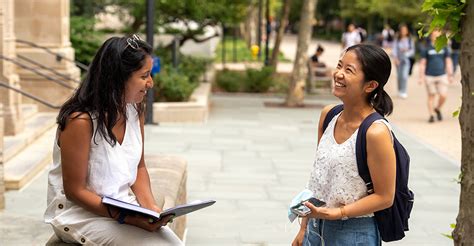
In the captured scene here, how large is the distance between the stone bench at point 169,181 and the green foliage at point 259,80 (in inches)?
584

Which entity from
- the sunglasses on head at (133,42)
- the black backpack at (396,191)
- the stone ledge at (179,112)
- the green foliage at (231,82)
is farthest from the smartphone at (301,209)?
the green foliage at (231,82)

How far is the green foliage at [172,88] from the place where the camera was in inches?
682

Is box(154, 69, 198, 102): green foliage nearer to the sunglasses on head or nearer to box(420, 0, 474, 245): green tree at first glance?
the sunglasses on head

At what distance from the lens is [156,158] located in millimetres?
8094

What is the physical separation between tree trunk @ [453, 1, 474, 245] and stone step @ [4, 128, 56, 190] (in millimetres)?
6895

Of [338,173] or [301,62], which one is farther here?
[301,62]

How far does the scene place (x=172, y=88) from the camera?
56.7 ft

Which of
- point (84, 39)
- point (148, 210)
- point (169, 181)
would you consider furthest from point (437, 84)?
point (148, 210)

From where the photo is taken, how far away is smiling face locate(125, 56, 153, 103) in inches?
167

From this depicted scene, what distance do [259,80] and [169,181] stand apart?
16.2 meters

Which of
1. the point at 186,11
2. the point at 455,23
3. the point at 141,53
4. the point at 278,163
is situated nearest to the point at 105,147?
the point at 141,53

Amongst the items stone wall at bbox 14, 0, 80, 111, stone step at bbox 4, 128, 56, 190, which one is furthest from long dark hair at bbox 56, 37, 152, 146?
stone wall at bbox 14, 0, 80, 111

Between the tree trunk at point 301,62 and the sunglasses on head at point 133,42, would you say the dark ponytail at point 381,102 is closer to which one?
the sunglasses on head at point 133,42

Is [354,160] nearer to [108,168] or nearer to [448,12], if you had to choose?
[448,12]
